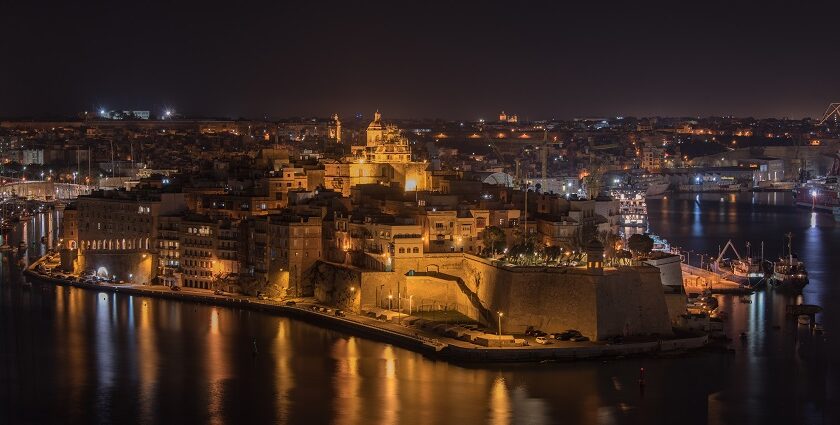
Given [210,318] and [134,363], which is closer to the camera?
[134,363]

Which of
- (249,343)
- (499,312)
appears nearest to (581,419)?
(499,312)

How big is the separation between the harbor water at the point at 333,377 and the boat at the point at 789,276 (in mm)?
1596

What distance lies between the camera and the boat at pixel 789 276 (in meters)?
18.3

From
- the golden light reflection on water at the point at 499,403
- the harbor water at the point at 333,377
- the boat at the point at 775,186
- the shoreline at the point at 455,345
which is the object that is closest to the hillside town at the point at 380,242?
the shoreline at the point at 455,345

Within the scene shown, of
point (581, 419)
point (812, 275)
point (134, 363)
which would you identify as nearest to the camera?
point (581, 419)

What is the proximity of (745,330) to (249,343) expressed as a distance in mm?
5440

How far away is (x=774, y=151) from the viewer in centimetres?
5328

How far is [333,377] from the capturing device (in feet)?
42.3

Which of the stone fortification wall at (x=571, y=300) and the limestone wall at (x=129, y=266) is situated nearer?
the stone fortification wall at (x=571, y=300)

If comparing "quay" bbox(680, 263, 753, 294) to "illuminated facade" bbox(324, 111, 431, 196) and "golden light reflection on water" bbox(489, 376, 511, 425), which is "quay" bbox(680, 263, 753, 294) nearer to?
"illuminated facade" bbox(324, 111, 431, 196)

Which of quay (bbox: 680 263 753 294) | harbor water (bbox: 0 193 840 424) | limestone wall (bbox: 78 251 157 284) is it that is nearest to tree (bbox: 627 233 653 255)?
harbor water (bbox: 0 193 840 424)

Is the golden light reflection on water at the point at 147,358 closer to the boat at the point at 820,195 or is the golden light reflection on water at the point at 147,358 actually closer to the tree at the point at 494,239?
the tree at the point at 494,239

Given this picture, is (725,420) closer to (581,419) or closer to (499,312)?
(581,419)

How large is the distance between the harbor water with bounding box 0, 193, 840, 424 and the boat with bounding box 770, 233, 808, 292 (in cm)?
160
